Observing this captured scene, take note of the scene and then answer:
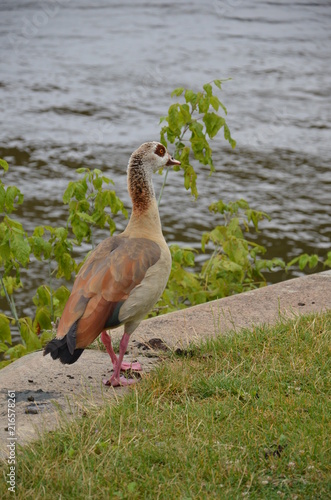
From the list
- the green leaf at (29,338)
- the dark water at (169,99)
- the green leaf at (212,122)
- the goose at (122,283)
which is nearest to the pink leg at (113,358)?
the goose at (122,283)

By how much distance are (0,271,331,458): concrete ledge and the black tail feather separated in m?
0.25

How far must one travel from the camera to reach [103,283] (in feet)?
15.0

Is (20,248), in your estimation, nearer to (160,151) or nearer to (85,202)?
(85,202)

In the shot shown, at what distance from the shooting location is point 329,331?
5.21 m

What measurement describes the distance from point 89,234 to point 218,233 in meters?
1.24

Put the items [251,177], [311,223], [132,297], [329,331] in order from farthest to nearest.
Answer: [251,177]
[311,223]
[329,331]
[132,297]

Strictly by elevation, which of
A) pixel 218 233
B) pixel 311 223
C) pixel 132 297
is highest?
pixel 132 297

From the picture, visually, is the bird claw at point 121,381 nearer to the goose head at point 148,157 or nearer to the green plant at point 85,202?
the goose head at point 148,157

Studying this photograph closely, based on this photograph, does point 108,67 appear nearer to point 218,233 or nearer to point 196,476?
point 218,233

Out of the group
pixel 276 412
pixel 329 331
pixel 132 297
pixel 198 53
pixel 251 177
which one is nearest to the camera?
pixel 276 412

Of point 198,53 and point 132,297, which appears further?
point 198,53

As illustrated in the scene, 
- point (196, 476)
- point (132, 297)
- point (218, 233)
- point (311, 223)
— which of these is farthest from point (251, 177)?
point (196, 476)

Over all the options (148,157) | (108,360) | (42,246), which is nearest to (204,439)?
(108,360)

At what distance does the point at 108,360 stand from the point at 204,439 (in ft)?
4.57
